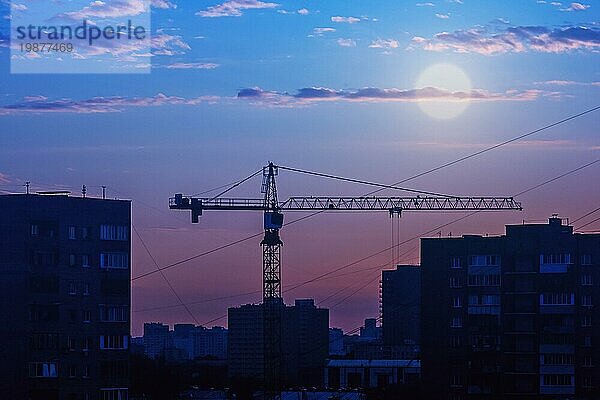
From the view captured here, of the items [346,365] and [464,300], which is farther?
[346,365]

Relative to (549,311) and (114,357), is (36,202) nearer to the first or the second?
(114,357)

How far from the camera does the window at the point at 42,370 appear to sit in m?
61.5

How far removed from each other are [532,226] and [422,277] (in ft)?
29.9

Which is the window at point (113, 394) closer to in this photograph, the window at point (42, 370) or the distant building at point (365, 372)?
the window at point (42, 370)

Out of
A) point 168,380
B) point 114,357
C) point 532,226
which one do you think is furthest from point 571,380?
point 168,380

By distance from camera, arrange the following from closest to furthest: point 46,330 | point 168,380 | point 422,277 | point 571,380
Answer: point 46,330 < point 571,380 < point 422,277 < point 168,380

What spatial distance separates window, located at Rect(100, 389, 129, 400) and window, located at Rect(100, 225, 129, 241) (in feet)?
28.4

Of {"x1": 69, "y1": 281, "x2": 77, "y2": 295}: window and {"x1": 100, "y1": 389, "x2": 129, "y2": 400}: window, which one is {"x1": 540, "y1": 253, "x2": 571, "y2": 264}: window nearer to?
{"x1": 100, "y1": 389, "x2": 129, "y2": 400}: window

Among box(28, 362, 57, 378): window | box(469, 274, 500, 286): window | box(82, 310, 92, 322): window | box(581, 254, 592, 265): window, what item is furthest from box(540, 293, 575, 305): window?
box(28, 362, 57, 378): window

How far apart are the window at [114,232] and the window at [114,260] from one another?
0.98m

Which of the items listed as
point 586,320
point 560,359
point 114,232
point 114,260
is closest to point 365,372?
point 560,359

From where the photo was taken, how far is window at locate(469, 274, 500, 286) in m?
80.9

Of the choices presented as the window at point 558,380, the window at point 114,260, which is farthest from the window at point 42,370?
the window at point 558,380

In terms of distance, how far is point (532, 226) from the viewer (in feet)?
264
